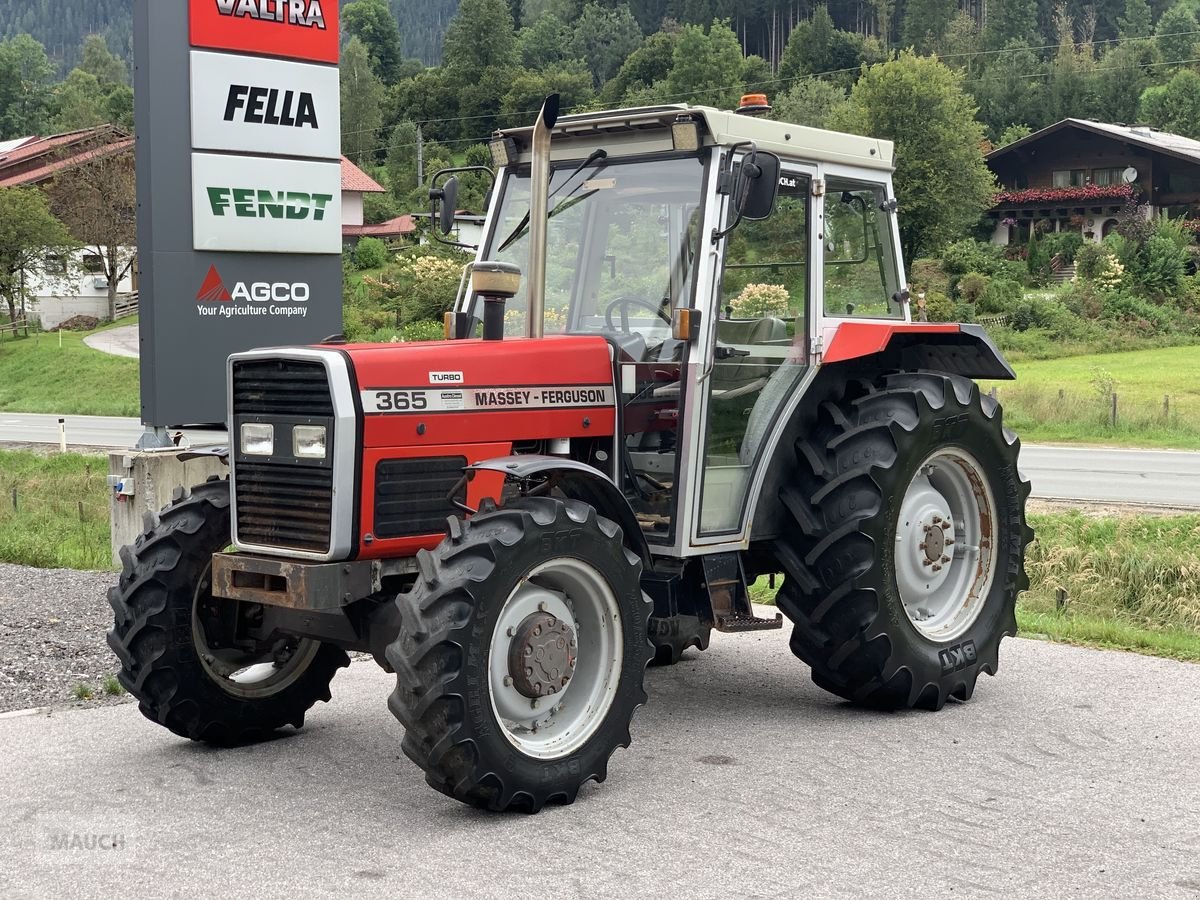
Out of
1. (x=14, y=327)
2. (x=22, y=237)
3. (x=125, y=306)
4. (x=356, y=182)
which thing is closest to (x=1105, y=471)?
(x=22, y=237)

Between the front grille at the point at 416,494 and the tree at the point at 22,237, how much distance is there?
48847mm

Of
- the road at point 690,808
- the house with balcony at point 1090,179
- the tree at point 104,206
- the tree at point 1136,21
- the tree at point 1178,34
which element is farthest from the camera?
the tree at point 1136,21

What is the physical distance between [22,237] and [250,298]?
44.1 m

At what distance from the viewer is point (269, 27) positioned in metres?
10.2

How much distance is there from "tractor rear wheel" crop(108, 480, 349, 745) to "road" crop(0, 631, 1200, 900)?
0.51 feet

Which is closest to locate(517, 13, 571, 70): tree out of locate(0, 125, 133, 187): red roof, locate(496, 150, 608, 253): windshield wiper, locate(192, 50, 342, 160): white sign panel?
locate(0, 125, 133, 187): red roof

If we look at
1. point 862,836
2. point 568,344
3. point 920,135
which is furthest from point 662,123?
point 920,135

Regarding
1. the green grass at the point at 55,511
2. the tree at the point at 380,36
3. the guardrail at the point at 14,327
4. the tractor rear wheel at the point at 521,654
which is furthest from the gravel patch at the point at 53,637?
the tree at the point at 380,36

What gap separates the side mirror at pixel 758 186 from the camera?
235 inches

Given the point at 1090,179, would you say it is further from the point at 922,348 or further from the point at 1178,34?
the point at 922,348

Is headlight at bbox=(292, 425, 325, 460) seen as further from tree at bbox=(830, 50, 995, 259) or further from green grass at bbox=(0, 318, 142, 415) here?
tree at bbox=(830, 50, 995, 259)

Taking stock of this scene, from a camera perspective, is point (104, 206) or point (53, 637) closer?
point (53, 637)

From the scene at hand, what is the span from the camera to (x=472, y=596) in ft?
16.5

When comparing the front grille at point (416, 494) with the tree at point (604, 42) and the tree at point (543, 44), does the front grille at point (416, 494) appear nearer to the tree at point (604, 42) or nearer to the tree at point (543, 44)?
the tree at point (543, 44)
